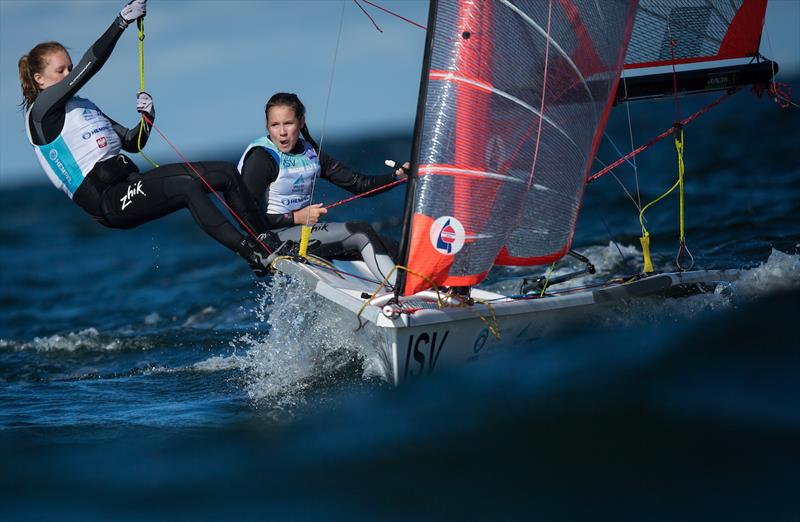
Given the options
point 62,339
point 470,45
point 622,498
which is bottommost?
point 62,339

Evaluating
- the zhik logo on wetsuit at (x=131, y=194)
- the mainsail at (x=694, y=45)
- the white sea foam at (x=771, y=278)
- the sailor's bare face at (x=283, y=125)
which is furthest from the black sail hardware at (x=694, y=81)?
the zhik logo on wetsuit at (x=131, y=194)

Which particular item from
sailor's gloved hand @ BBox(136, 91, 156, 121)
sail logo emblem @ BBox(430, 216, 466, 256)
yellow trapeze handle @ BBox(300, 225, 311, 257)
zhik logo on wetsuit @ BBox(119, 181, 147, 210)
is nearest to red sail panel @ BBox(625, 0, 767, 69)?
sail logo emblem @ BBox(430, 216, 466, 256)

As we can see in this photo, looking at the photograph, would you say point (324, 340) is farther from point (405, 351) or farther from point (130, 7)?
point (130, 7)

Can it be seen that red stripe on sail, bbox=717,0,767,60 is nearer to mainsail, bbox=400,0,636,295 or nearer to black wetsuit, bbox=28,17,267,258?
mainsail, bbox=400,0,636,295

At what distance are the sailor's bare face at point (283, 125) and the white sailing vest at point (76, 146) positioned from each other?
84 centimetres

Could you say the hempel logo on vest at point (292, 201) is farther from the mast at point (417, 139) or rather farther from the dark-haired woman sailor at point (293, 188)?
→ the mast at point (417, 139)

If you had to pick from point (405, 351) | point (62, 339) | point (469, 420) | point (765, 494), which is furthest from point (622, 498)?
point (62, 339)

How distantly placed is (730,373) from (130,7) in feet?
11.0

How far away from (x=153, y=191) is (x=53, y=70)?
2.50 ft

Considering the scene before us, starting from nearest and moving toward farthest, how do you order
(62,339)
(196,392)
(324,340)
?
(324,340) → (196,392) → (62,339)

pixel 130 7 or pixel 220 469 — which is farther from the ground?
pixel 130 7

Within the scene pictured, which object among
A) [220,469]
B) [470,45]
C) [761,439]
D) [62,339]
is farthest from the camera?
[62,339]

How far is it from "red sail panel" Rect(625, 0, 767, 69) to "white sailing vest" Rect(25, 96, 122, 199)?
322 centimetres

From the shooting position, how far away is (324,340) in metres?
4.55
